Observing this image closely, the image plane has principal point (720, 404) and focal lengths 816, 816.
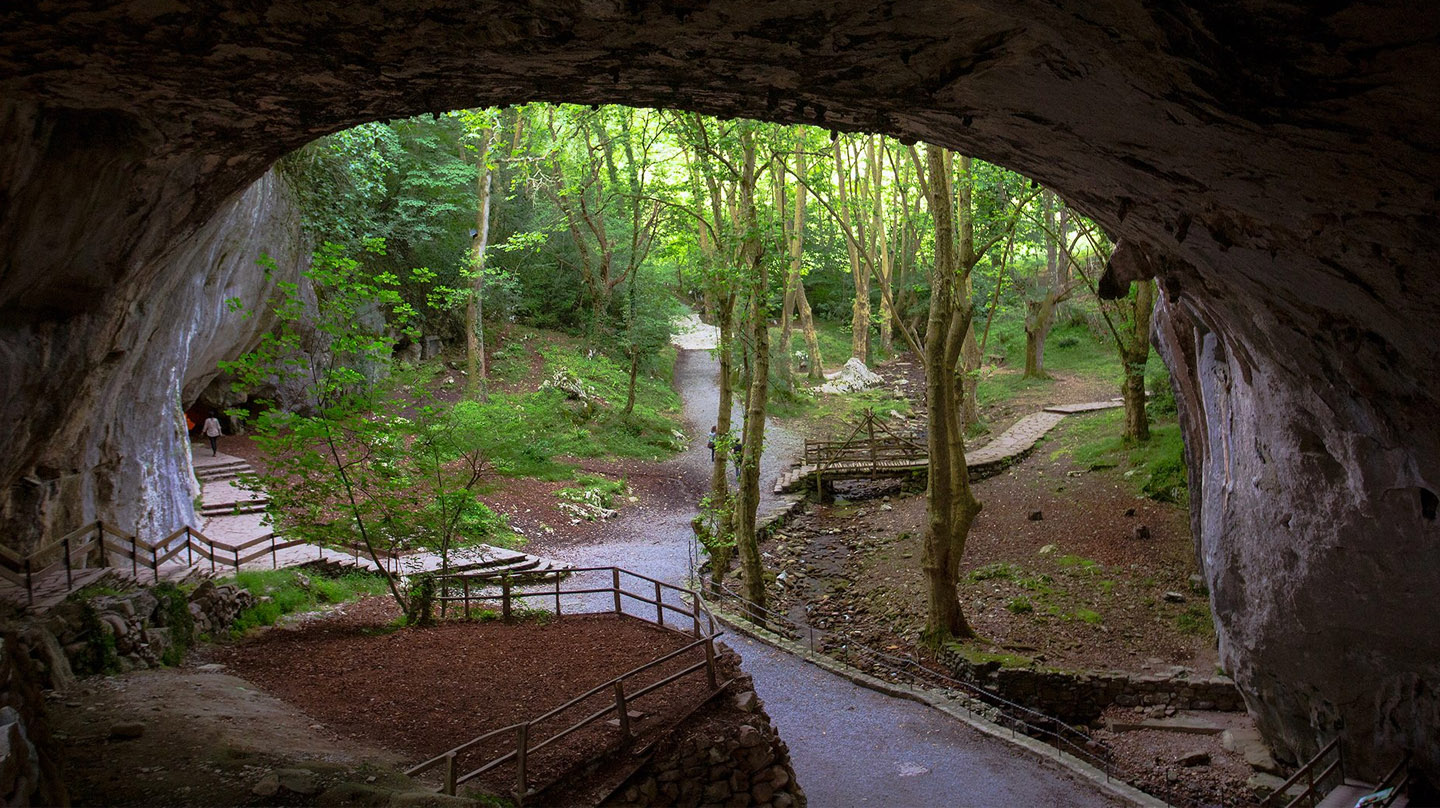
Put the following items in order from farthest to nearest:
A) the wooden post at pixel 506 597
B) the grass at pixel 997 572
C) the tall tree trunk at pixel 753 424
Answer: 1. the grass at pixel 997 572
2. the tall tree trunk at pixel 753 424
3. the wooden post at pixel 506 597

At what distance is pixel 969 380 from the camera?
27484 mm

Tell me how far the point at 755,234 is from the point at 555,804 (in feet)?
31.9

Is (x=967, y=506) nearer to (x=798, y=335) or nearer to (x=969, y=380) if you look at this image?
(x=969, y=380)

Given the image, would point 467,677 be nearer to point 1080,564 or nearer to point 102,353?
point 102,353

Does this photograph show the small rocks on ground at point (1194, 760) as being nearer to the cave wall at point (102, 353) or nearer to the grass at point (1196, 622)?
the grass at point (1196, 622)

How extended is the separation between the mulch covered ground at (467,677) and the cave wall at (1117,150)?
4.38 meters

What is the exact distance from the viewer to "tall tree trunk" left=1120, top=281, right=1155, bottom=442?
62.3 ft

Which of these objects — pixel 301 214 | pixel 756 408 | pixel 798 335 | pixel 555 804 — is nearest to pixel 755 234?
pixel 756 408

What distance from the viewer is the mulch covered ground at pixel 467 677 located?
7.91 m

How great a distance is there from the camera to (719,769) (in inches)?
309

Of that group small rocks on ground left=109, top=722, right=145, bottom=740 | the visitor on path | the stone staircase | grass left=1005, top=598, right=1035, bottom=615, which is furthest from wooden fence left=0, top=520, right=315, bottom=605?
grass left=1005, top=598, right=1035, bottom=615

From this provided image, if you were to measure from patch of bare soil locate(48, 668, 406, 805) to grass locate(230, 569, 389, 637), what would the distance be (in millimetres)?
3025

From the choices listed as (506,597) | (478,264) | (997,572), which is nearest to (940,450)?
(997,572)

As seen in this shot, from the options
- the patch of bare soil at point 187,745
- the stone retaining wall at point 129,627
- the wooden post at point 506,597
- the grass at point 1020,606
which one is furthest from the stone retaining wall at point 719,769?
the grass at point 1020,606
